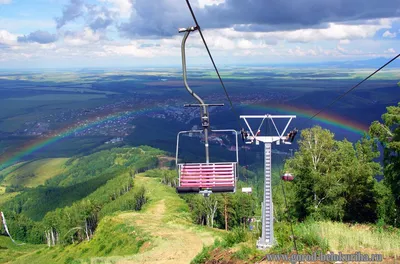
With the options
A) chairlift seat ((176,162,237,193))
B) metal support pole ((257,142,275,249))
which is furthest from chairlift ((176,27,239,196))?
metal support pole ((257,142,275,249))

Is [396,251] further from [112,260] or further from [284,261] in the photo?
[112,260]

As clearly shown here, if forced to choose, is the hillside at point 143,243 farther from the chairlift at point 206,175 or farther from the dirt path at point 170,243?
the chairlift at point 206,175

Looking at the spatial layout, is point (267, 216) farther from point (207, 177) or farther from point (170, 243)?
point (170, 243)

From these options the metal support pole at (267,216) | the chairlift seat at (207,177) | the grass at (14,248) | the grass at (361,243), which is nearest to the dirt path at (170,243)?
the chairlift seat at (207,177)

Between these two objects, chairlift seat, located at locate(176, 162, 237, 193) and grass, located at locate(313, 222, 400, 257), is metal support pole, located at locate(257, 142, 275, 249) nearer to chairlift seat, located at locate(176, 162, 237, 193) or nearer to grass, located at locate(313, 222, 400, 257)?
chairlift seat, located at locate(176, 162, 237, 193)

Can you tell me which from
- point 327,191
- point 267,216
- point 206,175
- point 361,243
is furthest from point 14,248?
point 361,243
